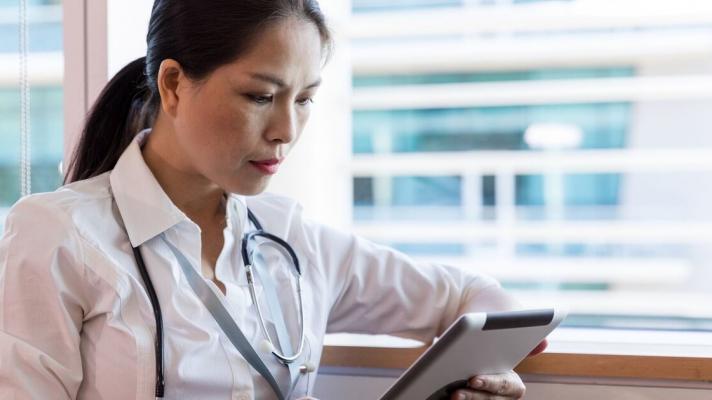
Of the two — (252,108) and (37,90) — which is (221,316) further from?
(37,90)

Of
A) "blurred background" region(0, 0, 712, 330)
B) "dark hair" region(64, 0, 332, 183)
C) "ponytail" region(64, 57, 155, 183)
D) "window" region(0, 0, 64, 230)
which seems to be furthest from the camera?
"blurred background" region(0, 0, 712, 330)

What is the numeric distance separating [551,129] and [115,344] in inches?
75.4

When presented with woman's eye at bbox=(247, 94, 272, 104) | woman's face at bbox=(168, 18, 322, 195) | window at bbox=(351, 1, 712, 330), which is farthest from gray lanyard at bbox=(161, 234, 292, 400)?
window at bbox=(351, 1, 712, 330)

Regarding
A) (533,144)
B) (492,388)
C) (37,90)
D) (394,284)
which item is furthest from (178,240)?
(533,144)

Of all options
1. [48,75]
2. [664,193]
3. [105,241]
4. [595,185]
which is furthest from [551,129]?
[105,241]

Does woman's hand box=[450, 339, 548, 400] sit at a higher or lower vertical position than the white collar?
lower

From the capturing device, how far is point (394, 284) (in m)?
1.44

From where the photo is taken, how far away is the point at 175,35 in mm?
1176

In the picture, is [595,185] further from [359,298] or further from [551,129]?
[359,298]

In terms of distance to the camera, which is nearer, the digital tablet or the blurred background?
the digital tablet

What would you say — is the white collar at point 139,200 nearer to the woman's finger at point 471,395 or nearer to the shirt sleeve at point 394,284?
the shirt sleeve at point 394,284

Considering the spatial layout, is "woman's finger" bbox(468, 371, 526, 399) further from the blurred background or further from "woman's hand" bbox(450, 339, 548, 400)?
the blurred background

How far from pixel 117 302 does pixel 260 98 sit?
0.35m

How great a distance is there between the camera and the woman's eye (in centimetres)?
117
